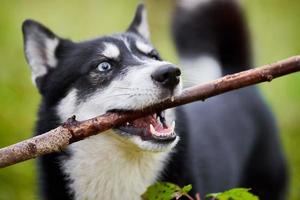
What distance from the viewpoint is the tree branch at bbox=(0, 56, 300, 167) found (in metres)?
2.69

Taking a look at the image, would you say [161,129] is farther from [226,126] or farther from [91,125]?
[226,126]

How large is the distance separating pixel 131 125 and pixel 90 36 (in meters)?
5.09

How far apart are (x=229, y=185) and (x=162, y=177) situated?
2.96 ft

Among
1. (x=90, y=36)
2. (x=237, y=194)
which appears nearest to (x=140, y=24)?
(x=237, y=194)

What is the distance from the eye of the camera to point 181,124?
369cm

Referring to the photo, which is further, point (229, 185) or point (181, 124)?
point (229, 185)

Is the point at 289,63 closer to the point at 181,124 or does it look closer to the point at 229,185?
the point at 181,124

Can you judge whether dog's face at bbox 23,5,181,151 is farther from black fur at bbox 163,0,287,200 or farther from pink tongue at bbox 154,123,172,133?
black fur at bbox 163,0,287,200

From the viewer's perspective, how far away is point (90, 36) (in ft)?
27.2

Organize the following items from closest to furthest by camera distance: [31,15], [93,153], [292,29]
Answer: [93,153] < [31,15] < [292,29]

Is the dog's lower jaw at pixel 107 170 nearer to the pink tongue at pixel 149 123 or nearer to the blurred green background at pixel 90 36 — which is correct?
the pink tongue at pixel 149 123

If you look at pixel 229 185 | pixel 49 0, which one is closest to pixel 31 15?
pixel 49 0

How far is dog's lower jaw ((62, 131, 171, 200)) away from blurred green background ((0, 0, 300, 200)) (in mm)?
645

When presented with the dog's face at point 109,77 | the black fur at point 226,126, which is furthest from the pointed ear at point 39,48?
the black fur at point 226,126
